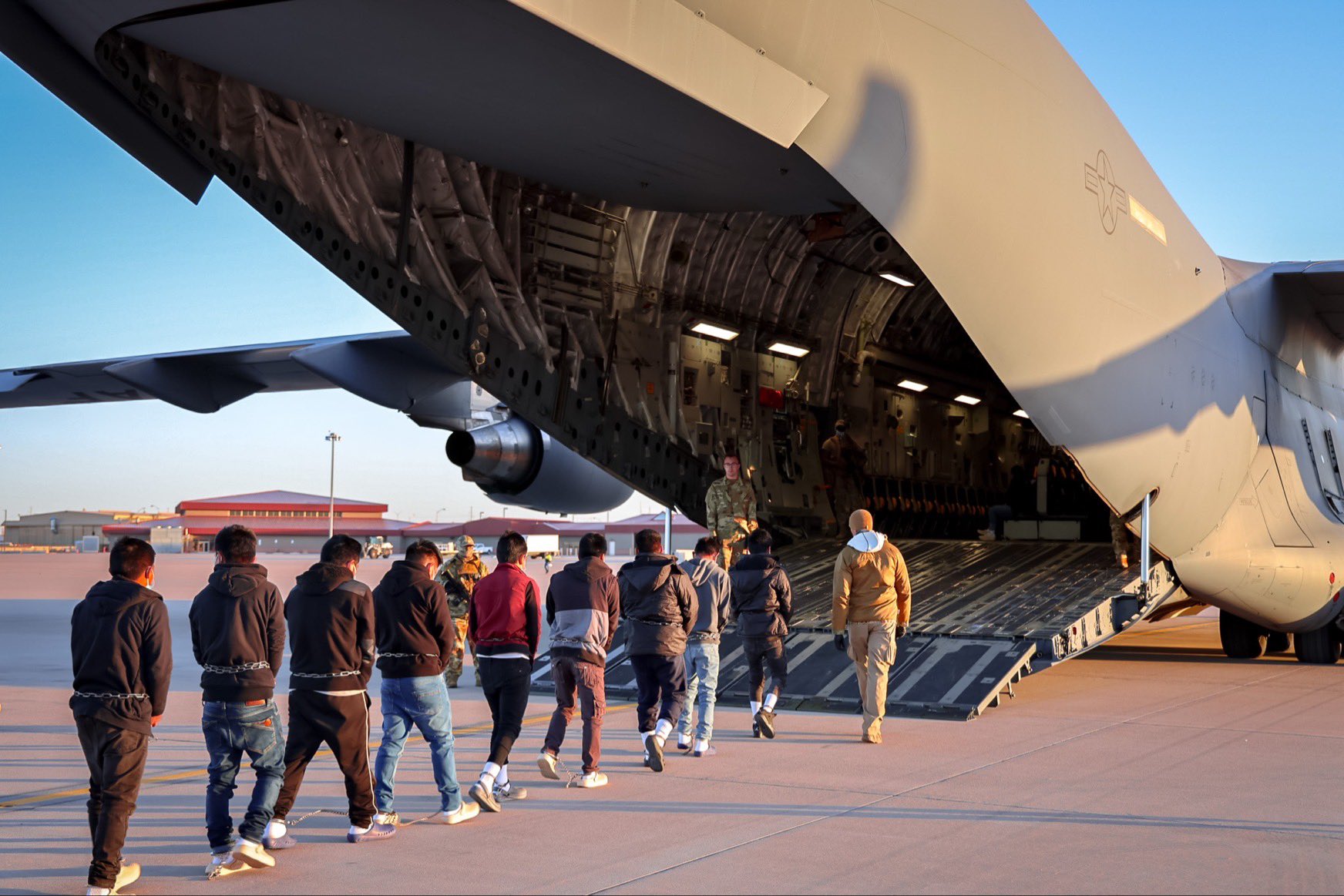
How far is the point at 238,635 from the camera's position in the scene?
500 centimetres

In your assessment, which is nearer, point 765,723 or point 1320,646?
point 765,723

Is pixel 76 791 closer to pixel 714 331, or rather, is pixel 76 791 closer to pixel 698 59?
pixel 698 59

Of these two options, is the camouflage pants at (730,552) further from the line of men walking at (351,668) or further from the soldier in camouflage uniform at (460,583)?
the line of men walking at (351,668)

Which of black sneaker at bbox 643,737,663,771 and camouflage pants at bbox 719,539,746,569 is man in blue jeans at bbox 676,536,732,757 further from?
camouflage pants at bbox 719,539,746,569

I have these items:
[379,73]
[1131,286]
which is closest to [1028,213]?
[1131,286]

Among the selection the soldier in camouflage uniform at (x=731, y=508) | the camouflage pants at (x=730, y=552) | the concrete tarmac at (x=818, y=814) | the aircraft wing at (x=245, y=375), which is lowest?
the concrete tarmac at (x=818, y=814)

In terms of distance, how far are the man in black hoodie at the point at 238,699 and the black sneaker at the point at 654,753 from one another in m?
2.56

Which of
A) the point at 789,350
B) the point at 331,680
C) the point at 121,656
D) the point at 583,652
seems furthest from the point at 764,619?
the point at 789,350

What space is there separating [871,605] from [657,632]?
1.81 m

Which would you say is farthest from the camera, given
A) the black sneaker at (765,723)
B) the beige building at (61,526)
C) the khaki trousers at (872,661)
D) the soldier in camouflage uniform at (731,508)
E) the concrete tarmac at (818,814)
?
the beige building at (61,526)

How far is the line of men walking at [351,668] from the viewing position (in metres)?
4.64

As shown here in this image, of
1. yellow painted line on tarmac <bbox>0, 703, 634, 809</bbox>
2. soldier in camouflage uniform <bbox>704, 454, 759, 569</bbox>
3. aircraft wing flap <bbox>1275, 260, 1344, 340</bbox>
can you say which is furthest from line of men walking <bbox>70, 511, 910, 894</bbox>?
aircraft wing flap <bbox>1275, 260, 1344, 340</bbox>

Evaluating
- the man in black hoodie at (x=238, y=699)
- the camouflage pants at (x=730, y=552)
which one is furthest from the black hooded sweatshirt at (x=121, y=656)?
the camouflage pants at (x=730, y=552)

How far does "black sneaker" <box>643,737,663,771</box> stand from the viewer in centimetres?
718
